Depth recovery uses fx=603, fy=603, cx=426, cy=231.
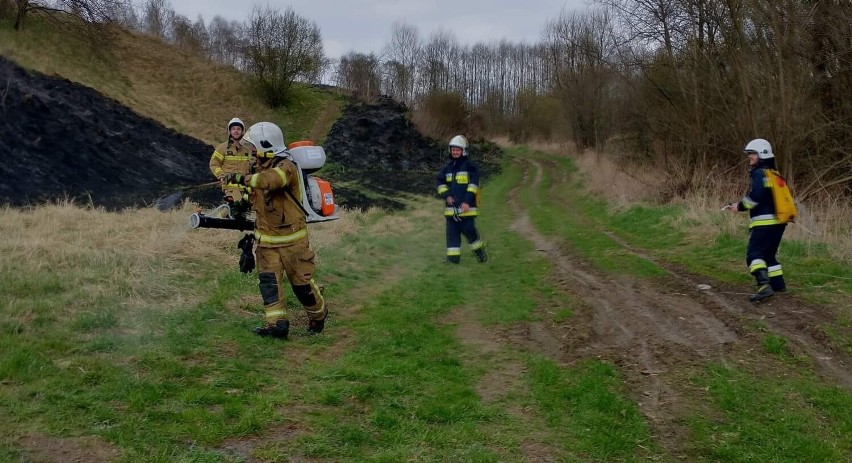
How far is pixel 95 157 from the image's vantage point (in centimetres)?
1816

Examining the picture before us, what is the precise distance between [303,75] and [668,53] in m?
26.5

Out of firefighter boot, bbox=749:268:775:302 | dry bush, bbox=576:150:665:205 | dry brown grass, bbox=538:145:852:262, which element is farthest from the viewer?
dry bush, bbox=576:150:665:205

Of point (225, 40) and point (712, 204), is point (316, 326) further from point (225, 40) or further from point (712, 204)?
Result: point (225, 40)

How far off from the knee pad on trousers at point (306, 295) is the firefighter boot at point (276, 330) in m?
0.28

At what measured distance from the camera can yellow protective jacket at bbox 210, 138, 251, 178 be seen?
8.59m

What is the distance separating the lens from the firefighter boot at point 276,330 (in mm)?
5848

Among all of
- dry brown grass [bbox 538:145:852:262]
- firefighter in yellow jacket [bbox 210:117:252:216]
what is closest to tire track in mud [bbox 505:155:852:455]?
dry brown grass [bbox 538:145:852:262]

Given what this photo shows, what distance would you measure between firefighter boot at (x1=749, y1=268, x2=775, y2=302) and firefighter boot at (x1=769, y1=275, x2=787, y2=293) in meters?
0.13

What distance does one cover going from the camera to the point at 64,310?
5.63 m

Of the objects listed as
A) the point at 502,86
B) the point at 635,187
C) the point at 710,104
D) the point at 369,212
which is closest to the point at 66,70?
the point at 369,212

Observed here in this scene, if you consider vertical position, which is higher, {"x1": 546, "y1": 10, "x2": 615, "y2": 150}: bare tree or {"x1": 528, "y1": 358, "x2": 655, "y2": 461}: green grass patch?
{"x1": 546, "y1": 10, "x2": 615, "y2": 150}: bare tree

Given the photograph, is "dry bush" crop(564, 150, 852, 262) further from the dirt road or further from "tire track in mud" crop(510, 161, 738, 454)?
"tire track in mud" crop(510, 161, 738, 454)

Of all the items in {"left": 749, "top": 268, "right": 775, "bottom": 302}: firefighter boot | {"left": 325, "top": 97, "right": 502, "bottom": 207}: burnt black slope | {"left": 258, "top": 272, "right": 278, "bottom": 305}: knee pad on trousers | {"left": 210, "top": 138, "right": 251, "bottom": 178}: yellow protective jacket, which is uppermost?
{"left": 325, "top": 97, "right": 502, "bottom": 207}: burnt black slope

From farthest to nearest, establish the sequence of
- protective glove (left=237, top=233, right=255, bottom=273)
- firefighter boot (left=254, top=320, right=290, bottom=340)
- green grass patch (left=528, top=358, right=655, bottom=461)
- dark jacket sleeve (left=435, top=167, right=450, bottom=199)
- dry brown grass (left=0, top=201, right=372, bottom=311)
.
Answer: dark jacket sleeve (left=435, top=167, right=450, bottom=199) → dry brown grass (left=0, top=201, right=372, bottom=311) → protective glove (left=237, top=233, right=255, bottom=273) → firefighter boot (left=254, top=320, right=290, bottom=340) → green grass patch (left=528, top=358, right=655, bottom=461)
